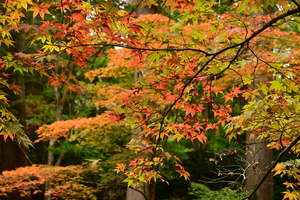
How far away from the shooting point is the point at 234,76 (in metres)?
5.16

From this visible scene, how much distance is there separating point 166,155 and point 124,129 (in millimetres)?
3236

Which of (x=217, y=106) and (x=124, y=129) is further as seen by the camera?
(x=124, y=129)

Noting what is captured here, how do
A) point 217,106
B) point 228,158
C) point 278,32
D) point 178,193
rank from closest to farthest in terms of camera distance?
point 217,106 → point 278,32 → point 178,193 → point 228,158

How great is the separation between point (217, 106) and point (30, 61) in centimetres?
200

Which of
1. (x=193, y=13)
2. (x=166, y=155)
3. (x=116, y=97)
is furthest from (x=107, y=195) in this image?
(x=193, y=13)

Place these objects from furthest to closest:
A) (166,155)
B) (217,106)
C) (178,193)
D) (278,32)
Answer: (178,193) < (278,32) < (166,155) < (217,106)

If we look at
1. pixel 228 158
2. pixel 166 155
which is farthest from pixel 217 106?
pixel 228 158

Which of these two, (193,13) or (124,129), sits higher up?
(193,13)

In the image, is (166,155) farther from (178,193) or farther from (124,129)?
(178,193)

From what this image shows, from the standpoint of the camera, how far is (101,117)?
5086 millimetres

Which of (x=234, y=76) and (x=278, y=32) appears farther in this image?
(x=234, y=76)

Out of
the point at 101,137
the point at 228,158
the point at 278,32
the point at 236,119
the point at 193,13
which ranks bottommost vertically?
the point at 228,158

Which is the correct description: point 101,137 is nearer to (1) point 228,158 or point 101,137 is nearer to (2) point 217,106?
(2) point 217,106

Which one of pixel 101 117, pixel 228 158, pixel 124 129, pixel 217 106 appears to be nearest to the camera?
pixel 217 106
